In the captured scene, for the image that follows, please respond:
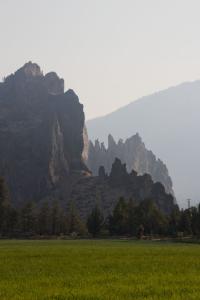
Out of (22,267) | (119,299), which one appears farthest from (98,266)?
(119,299)

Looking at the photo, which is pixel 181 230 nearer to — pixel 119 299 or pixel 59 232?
pixel 59 232

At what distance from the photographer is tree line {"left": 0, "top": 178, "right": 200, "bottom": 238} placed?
153250 mm

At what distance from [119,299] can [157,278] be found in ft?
24.7

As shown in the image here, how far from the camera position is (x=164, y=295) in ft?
75.9

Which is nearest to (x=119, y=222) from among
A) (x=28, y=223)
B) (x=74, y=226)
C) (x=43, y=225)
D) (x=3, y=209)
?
(x=74, y=226)

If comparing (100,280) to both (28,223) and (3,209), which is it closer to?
(28,223)

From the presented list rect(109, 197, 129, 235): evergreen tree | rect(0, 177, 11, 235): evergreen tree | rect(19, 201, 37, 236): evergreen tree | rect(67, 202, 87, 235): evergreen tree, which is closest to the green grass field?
rect(109, 197, 129, 235): evergreen tree

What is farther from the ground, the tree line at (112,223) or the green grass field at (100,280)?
the tree line at (112,223)

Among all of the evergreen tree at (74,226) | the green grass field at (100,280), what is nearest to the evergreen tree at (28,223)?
the evergreen tree at (74,226)

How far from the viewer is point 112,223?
166375 mm

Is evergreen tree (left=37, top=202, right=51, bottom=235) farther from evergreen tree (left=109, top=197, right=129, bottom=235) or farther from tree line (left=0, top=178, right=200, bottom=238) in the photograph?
evergreen tree (left=109, top=197, right=129, bottom=235)

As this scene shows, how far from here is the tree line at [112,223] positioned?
153 m

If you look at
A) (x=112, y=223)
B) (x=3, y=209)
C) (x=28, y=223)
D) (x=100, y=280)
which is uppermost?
(x=3, y=209)

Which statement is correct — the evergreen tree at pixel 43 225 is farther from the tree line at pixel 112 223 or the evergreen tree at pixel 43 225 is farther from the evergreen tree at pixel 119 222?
the evergreen tree at pixel 119 222
